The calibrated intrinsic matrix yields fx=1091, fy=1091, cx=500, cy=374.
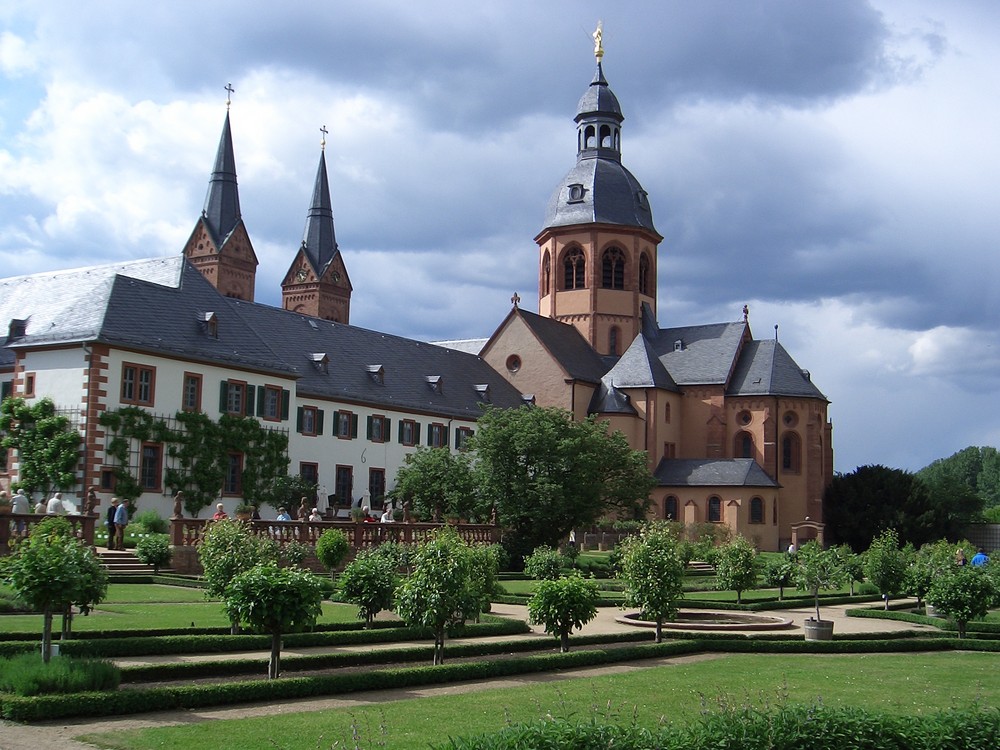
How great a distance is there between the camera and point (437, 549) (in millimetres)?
19312

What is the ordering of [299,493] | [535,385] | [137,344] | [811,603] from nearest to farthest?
[811,603], [137,344], [299,493], [535,385]

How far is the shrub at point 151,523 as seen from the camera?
3841 centimetres

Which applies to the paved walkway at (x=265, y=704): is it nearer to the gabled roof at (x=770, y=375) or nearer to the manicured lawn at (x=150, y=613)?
the manicured lawn at (x=150, y=613)

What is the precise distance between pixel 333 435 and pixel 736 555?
27241mm

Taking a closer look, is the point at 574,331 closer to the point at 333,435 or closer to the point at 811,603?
the point at 333,435

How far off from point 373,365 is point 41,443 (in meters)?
23.1

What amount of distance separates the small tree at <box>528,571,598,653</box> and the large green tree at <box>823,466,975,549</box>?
54.0m

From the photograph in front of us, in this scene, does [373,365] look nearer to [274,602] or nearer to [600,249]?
[600,249]

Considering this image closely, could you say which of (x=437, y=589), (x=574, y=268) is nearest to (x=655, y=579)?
(x=437, y=589)

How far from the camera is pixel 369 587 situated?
22.9 metres

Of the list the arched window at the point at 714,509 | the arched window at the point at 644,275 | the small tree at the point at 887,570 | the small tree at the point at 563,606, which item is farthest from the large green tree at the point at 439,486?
the arched window at the point at 644,275

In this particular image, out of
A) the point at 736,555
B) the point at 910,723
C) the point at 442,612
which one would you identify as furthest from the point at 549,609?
the point at 736,555

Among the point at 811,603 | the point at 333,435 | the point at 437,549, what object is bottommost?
the point at 811,603

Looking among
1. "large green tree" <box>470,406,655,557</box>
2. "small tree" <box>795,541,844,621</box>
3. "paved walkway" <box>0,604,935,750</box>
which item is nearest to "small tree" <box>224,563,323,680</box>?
"paved walkway" <box>0,604,935,750</box>
